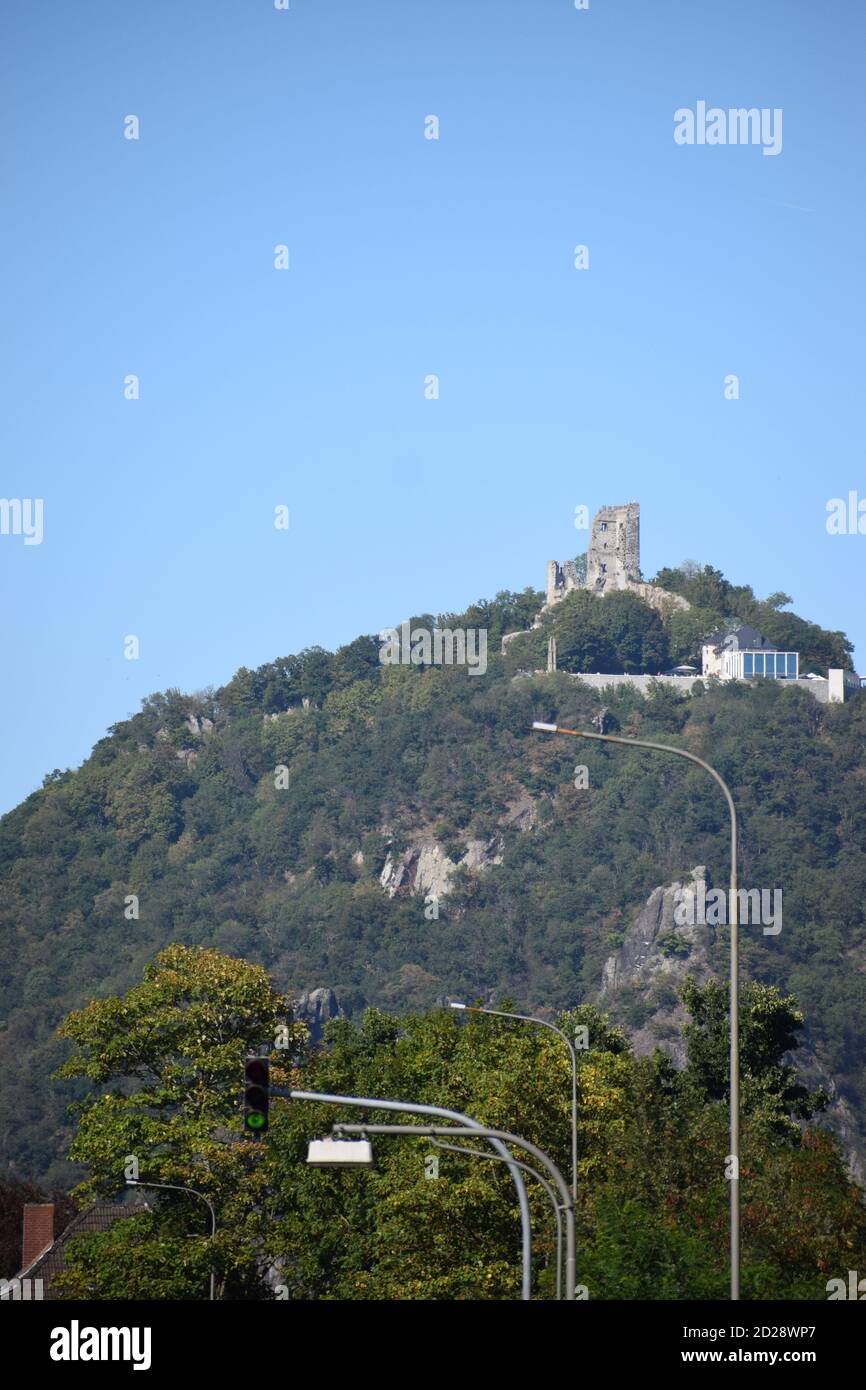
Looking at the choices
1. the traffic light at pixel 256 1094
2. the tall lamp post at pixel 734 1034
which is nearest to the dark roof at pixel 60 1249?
the tall lamp post at pixel 734 1034

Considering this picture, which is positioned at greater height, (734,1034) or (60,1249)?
(734,1034)

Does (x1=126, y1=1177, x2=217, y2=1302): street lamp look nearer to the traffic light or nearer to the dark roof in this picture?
the dark roof

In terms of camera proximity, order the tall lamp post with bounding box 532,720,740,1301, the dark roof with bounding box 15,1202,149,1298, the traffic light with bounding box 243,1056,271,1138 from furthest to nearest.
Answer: the dark roof with bounding box 15,1202,149,1298 → the tall lamp post with bounding box 532,720,740,1301 → the traffic light with bounding box 243,1056,271,1138

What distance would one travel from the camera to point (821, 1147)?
81.6 meters

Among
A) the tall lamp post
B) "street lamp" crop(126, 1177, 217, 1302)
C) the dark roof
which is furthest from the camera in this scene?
the dark roof

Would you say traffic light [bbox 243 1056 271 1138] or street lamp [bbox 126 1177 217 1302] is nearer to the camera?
traffic light [bbox 243 1056 271 1138]

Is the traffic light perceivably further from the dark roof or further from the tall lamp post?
the dark roof

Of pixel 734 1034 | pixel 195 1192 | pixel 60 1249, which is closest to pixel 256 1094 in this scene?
pixel 734 1034

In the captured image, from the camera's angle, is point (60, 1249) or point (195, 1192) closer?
point (195, 1192)

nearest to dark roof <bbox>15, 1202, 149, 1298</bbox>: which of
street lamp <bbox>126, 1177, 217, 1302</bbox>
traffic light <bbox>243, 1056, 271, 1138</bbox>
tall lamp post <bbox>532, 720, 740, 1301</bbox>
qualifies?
street lamp <bbox>126, 1177, 217, 1302</bbox>

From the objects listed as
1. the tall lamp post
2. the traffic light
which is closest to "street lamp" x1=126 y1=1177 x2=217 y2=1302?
the tall lamp post

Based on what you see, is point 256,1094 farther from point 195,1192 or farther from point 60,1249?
point 60,1249

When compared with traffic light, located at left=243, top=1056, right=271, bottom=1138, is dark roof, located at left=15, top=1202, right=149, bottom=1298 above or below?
below
